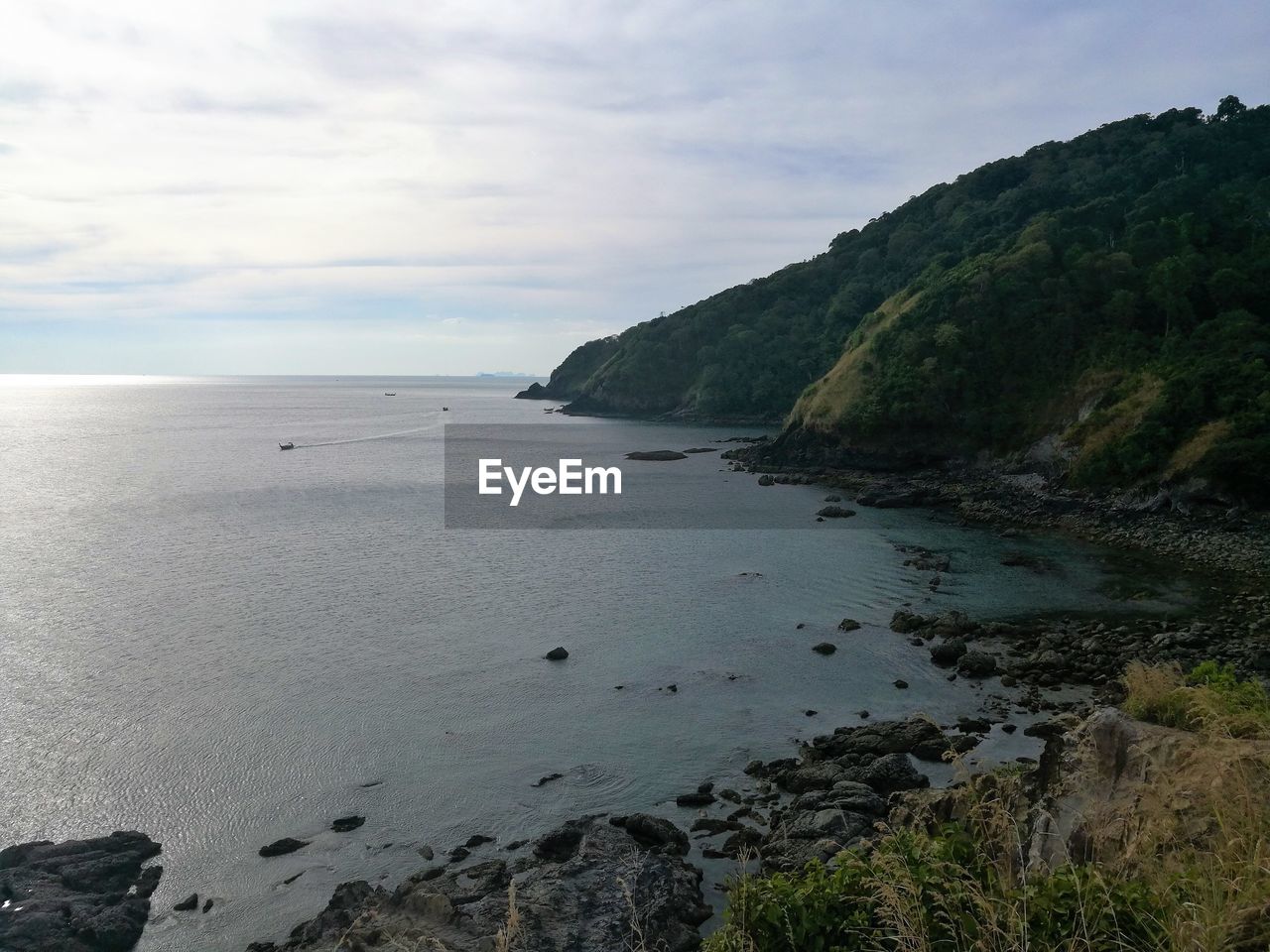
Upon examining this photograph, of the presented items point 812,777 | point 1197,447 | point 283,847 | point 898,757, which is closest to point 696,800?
point 812,777

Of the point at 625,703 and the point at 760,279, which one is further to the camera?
the point at 760,279

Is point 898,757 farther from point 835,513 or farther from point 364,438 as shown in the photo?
point 364,438

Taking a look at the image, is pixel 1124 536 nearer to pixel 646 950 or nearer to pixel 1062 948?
pixel 646 950

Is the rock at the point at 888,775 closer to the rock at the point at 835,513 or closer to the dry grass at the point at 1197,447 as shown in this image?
the dry grass at the point at 1197,447

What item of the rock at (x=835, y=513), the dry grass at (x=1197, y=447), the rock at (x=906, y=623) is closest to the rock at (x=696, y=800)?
the rock at (x=906, y=623)

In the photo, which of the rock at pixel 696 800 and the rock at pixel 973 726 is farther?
the rock at pixel 973 726

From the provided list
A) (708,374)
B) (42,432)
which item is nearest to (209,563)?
(708,374)
